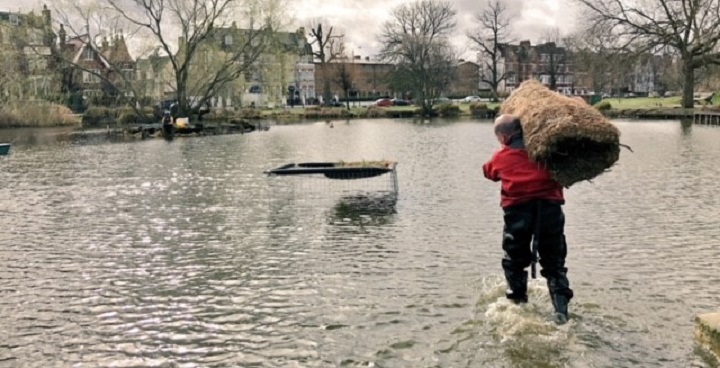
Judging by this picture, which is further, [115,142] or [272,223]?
[115,142]

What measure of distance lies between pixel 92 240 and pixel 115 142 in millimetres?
31704

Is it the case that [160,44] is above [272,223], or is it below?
above

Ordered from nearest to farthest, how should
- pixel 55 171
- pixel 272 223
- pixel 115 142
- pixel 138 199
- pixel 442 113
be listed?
pixel 272 223, pixel 138 199, pixel 55 171, pixel 115 142, pixel 442 113

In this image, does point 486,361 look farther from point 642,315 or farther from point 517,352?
point 642,315

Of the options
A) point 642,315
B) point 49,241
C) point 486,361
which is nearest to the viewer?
point 486,361

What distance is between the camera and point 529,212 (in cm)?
677

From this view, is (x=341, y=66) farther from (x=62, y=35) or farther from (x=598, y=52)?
(x=62, y=35)

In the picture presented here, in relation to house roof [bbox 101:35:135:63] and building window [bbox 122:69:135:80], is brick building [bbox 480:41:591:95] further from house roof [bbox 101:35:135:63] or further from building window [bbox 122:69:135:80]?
house roof [bbox 101:35:135:63]

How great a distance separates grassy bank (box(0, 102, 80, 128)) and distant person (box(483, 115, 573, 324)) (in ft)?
214

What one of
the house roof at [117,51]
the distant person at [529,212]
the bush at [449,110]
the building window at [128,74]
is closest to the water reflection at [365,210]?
the distant person at [529,212]

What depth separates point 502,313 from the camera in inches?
280

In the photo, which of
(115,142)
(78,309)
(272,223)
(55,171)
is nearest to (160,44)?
(115,142)

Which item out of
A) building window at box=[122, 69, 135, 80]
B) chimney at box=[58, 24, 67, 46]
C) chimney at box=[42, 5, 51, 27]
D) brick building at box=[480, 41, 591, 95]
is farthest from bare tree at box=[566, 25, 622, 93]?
brick building at box=[480, 41, 591, 95]

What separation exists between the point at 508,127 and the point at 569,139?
70 centimetres
